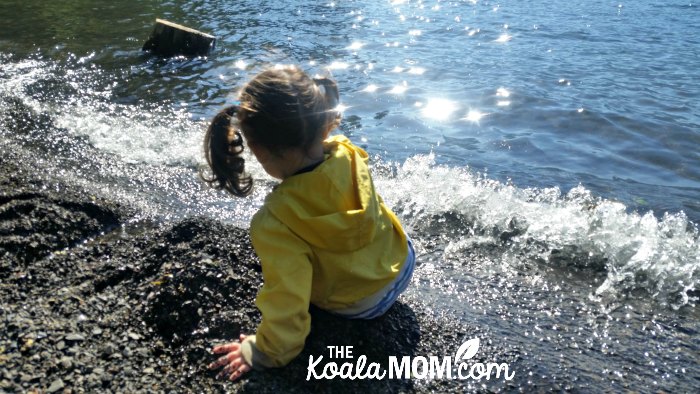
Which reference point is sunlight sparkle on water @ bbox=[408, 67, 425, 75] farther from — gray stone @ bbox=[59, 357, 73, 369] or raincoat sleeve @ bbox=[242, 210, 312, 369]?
gray stone @ bbox=[59, 357, 73, 369]

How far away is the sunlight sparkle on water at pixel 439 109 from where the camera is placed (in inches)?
335


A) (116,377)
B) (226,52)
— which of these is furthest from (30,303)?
(226,52)

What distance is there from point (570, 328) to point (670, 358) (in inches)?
21.7

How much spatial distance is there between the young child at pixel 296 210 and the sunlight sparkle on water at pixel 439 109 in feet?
18.5

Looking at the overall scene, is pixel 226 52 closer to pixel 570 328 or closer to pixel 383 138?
pixel 383 138

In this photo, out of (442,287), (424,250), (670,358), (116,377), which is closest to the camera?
(116,377)

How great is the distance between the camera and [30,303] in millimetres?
3230

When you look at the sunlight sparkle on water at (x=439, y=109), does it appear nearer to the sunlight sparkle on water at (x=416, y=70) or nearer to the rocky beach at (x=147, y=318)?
the sunlight sparkle on water at (x=416, y=70)

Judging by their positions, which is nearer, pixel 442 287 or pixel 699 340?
pixel 699 340

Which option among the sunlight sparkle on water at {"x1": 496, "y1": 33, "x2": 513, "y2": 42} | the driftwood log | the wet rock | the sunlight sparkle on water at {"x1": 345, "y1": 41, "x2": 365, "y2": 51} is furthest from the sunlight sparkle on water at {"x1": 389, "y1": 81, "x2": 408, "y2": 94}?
the wet rock

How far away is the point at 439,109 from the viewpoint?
8742mm

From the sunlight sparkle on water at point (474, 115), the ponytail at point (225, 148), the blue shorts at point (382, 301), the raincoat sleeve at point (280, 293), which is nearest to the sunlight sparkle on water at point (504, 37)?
the sunlight sparkle on water at point (474, 115)

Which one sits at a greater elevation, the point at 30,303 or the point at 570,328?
the point at 30,303

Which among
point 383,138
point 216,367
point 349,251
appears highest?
point 349,251
